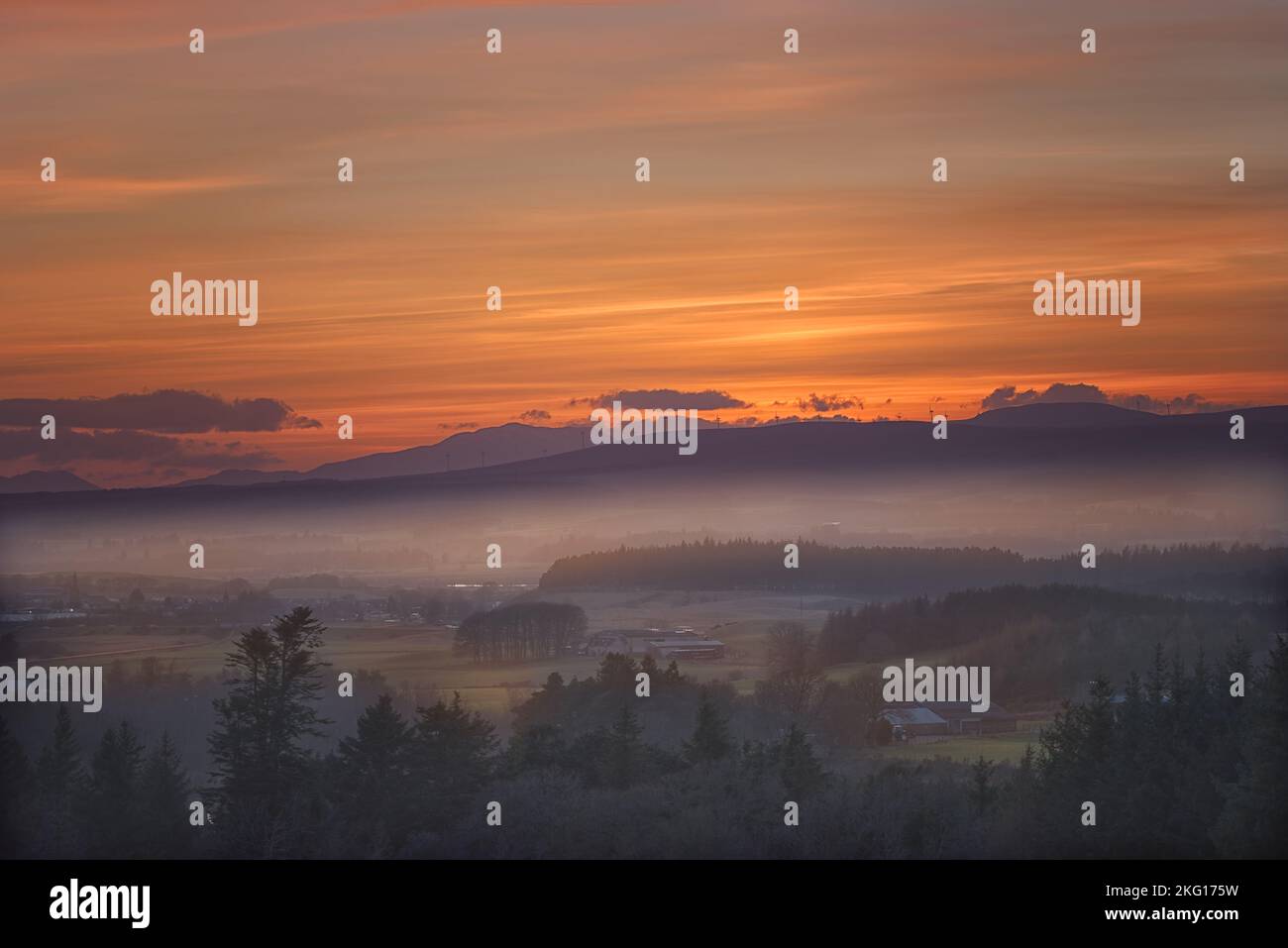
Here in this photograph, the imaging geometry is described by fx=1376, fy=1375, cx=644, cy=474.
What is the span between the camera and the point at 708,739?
54906 mm

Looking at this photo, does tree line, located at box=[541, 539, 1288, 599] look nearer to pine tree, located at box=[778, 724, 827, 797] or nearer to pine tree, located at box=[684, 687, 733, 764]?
pine tree, located at box=[684, 687, 733, 764]

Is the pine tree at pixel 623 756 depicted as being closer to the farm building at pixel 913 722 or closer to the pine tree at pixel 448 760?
the pine tree at pixel 448 760

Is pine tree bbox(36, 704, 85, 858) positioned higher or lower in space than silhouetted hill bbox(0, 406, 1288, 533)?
lower

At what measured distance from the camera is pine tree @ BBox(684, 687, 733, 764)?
53094 mm

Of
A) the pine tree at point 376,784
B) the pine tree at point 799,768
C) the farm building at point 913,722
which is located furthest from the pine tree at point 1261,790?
the pine tree at point 376,784

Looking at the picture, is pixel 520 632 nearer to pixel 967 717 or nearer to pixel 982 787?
pixel 967 717

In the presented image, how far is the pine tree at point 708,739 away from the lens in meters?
53.1

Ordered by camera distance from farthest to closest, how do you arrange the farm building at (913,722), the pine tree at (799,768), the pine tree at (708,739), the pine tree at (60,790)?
the farm building at (913,722), the pine tree at (708,739), the pine tree at (799,768), the pine tree at (60,790)

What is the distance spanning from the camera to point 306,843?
1767 inches

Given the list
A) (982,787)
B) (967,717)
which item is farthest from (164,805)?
(967,717)
